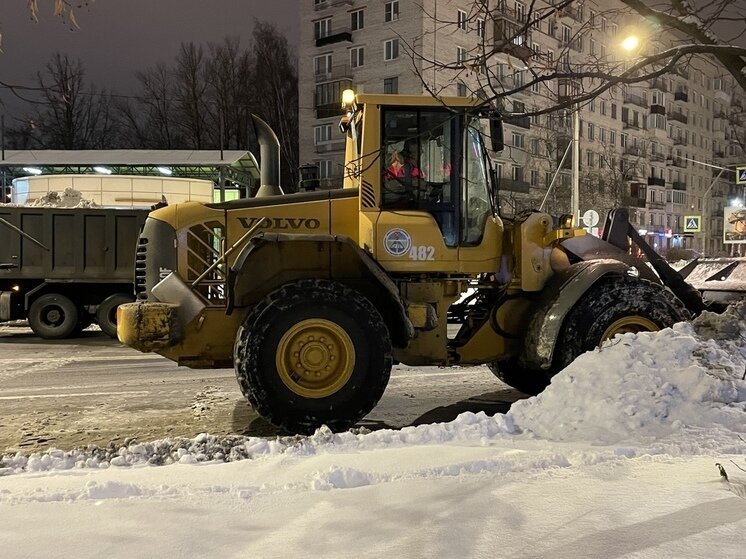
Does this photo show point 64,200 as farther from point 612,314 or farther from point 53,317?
point 612,314

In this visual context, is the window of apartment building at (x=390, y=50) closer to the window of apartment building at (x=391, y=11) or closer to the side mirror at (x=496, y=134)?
the window of apartment building at (x=391, y=11)

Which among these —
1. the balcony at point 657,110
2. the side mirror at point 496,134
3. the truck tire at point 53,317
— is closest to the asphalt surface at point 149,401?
the truck tire at point 53,317

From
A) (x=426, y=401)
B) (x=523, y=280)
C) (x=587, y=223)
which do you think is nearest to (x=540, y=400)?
(x=523, y=280)

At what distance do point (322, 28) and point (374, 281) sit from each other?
149ft

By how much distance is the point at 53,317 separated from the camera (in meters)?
13.0

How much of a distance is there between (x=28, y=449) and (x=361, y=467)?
3.08 meters

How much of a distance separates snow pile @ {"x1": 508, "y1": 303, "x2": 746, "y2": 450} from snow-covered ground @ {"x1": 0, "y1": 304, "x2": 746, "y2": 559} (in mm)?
14

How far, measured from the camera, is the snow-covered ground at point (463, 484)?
2957mm

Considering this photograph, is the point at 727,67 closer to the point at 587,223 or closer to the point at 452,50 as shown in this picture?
the point at 587,223

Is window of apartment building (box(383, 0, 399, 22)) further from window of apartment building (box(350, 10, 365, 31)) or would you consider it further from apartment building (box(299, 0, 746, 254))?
window of apartment building (box(350, 10, 365, 31))

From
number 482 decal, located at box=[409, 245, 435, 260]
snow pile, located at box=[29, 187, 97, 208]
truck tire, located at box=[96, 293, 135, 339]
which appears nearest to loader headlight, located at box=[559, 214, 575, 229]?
number 482 decal, located at box=[409, 245, 435, 260]

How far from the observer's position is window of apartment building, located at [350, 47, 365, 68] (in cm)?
4438

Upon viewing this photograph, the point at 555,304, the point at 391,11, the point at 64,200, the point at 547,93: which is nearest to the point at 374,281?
the point at 555,304

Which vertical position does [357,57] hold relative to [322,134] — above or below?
above
